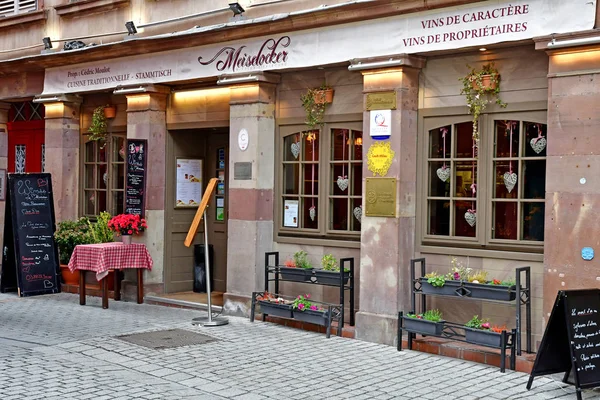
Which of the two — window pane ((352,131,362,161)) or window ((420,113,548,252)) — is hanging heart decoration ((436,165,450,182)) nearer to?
window ((420,113,548,252))

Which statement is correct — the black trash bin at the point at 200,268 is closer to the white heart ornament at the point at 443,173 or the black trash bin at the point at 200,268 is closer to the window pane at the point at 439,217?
the window pane at the point at 439,217

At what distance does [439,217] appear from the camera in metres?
9.65

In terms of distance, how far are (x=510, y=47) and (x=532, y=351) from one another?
11.0 feet

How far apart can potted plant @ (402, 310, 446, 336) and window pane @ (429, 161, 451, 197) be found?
57.9 inches

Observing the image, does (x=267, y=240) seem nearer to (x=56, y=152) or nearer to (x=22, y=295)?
(x=22, y=295)

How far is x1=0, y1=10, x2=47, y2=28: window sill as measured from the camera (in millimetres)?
14727

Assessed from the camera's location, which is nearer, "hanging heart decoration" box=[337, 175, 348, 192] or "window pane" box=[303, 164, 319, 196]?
"hanging heart decoration" box=[337, 175, 348, 192]

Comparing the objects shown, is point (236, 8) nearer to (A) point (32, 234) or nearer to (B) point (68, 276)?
(A) point (32, 234)

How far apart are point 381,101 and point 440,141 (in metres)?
0.87

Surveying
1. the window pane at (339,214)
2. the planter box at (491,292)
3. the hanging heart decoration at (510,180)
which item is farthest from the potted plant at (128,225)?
the hanging heart decoration at (510,180)

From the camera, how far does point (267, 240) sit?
36.9ft

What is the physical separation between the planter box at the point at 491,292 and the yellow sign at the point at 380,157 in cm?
185

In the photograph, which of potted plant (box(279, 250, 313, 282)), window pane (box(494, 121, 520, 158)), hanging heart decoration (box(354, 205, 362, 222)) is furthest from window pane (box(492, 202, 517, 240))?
potted plant (box(279, 250, 313, 282))

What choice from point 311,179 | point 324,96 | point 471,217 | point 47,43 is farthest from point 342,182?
point 47,43
